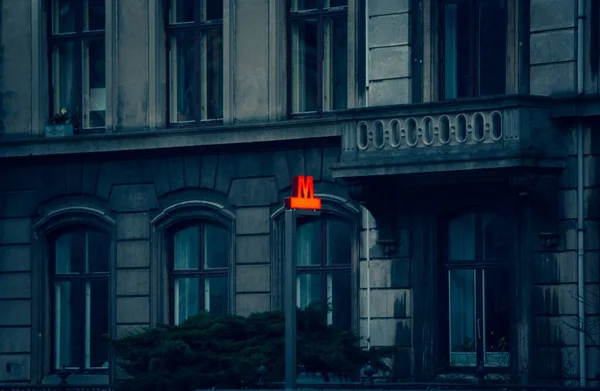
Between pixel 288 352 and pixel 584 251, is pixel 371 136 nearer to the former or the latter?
pixel 584 251

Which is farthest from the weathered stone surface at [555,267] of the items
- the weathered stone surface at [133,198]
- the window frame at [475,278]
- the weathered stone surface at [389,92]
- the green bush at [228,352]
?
the weathered stone surface at [133,198]

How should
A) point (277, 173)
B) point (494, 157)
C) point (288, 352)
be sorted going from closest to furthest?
point (288, 352), point (494, 157), point (277, 173)

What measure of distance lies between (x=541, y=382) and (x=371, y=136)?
187 inches

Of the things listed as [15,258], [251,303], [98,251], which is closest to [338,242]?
[251,303]

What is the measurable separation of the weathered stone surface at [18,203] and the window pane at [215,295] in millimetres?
3800

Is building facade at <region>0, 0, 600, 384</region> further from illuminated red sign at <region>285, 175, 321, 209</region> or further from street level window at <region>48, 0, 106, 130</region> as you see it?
illuminated red sign at <region>285, 175, 321, 209</region>

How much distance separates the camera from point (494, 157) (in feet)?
97.7

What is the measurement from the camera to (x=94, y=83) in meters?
36.2

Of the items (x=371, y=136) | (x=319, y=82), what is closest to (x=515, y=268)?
(x=371, y=136)

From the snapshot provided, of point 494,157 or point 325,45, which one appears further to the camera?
point 325,45

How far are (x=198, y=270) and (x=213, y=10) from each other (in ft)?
15.3

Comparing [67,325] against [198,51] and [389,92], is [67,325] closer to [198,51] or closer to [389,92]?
[198,51]

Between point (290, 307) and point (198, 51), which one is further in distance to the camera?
point (198, 51)

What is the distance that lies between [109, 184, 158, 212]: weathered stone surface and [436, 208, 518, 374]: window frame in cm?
578
